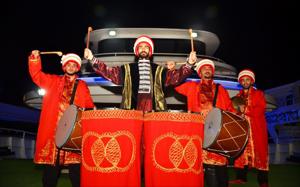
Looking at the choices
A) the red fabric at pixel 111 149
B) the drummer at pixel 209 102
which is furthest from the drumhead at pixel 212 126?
the red fabric at pixel 111 149

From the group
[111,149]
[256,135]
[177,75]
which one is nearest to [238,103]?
[256,135]

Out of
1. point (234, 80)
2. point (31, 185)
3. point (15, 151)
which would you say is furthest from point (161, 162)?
point (15, 151)

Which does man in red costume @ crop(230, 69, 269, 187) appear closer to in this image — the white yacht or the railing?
the white yacht

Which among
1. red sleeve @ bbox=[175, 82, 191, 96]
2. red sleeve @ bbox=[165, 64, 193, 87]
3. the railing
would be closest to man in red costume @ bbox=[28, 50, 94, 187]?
red sleeve @ bbox=[165, 64, 193, 87]

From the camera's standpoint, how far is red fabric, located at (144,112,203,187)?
2.34 metres

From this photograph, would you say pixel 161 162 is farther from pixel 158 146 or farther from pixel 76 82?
pixel 76 82

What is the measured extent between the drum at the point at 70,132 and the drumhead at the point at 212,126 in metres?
1.27

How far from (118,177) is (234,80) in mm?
4632

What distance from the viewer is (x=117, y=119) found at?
2375 millimetres

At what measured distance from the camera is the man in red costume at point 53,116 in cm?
324

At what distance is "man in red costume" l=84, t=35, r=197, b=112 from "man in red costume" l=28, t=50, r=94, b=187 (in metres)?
0.38

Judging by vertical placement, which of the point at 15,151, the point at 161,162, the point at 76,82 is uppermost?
the point at 76,82

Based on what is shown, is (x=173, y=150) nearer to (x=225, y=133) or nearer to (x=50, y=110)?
(x=225, y=133)

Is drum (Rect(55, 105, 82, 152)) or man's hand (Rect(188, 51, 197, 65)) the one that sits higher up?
man's hand (Rect(188, 51, 197, 65))
